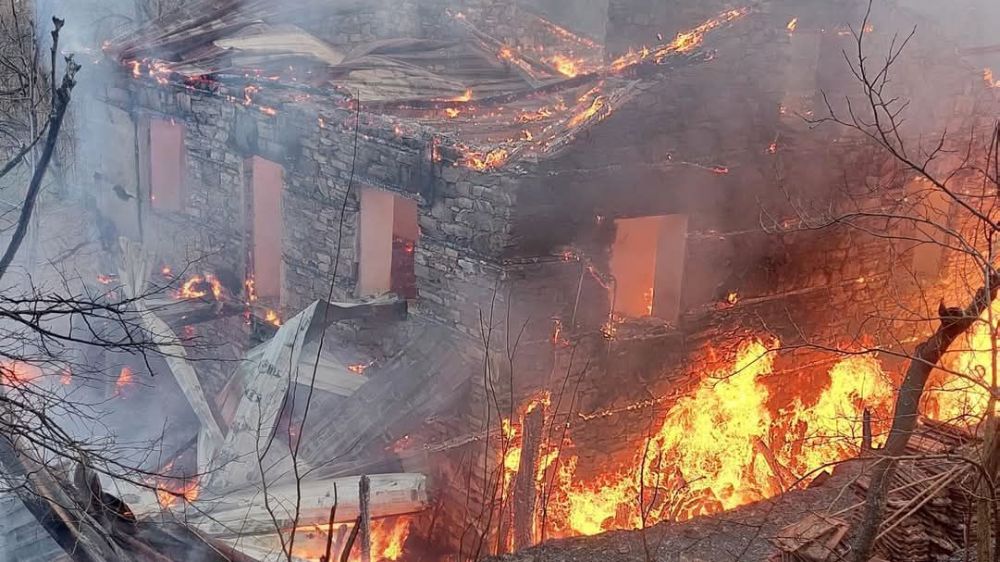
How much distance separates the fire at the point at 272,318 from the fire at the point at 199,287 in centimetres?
131

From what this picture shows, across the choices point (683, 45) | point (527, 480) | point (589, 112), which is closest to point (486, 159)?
point (589, 112)

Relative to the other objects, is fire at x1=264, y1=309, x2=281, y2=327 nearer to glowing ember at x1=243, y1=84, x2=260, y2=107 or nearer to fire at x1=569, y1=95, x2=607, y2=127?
glowing ember at x1=243, y1=84, x2=260, y2=107

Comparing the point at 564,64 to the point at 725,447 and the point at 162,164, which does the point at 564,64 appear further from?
the point at 725,447

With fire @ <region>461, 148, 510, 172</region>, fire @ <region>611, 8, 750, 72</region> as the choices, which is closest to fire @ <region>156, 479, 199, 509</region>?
fire @ <region>461, 148, 510, 172</region>

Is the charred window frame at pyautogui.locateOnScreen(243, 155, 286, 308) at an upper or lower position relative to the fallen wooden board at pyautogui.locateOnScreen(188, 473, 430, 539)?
upper

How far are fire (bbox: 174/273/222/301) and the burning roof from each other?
264cm

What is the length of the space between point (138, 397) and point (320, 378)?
3594 mm

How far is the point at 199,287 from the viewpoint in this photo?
45.8 feet

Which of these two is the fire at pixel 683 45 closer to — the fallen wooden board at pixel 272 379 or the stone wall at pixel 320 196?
the stone wall at pixel 320 196

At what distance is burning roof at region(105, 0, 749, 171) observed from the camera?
9984 mm

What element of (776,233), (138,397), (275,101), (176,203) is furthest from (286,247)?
(776,233)

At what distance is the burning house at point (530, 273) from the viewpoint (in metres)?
9.70

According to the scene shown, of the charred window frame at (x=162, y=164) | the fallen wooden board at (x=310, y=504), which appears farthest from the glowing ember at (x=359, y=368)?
the charred window frame at (x=162, y=164)

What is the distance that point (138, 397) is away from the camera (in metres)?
13.2
